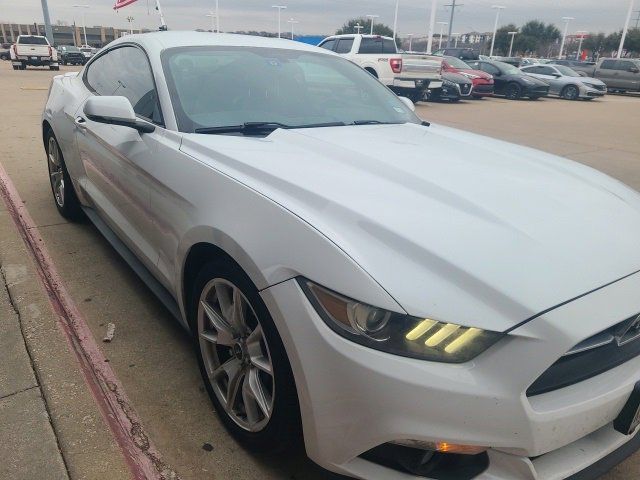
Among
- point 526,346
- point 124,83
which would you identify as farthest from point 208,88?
point 526,346

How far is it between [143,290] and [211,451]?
156cm

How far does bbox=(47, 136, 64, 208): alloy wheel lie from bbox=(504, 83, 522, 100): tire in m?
20.0

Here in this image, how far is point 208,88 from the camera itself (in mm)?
2734

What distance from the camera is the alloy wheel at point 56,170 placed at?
14.2 ft

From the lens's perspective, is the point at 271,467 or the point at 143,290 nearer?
the point at 271,467

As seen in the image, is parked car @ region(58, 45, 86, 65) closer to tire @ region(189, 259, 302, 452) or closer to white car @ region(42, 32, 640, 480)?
white car @ region(42, 32, 640, 480)

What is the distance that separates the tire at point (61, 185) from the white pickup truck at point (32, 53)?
1104 inches

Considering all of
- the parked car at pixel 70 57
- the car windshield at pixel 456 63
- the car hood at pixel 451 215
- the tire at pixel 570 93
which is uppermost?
the car hood at pixel 451 215

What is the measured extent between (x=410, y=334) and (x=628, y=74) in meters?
29.5

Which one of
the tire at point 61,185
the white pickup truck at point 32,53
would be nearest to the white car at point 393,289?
the tire at point 61,185

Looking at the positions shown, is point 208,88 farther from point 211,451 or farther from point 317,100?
point 211,451

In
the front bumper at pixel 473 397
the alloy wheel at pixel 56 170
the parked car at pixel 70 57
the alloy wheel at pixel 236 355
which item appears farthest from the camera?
the parked car at pixel 70 57

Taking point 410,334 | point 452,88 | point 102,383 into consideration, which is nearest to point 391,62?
point 452,88

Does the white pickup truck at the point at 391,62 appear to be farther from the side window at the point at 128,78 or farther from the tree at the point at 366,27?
the tree at the point at 366,27
